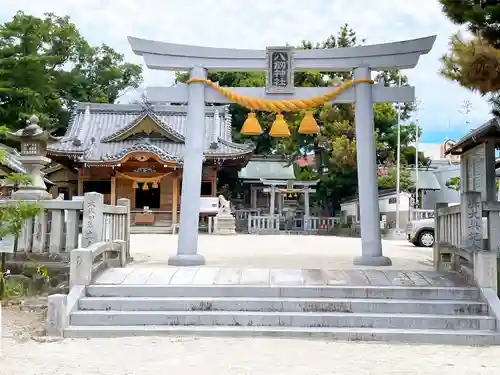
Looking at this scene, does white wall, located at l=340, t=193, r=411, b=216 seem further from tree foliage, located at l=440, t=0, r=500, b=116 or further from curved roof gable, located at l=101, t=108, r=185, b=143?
tree foliage, located at l=440, t=0, r=500, b=116

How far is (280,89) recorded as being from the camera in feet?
32.8

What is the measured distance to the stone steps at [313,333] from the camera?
6.32 m

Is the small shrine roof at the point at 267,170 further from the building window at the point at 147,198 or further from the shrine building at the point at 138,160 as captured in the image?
the building window at the point at 147,198

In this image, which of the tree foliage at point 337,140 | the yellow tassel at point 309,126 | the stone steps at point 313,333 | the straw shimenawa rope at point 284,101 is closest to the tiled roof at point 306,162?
the tree foliage at point 337,140

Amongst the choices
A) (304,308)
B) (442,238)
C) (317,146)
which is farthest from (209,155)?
(304,308)

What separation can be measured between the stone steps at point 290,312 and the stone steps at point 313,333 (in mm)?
11

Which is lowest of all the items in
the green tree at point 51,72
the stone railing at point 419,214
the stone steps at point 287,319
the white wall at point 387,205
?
the stone steps at point 287,319

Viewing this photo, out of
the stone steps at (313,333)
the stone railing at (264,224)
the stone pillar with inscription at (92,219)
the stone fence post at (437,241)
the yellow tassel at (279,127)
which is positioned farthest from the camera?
the stone railing at (264,224)

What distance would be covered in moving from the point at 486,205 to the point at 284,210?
78.9 ft

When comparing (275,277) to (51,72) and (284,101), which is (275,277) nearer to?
(284,101)

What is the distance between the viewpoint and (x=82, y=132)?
29.0 meters

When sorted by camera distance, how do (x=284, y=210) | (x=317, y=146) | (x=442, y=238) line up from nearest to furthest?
1. (x=442, y=238)
2. (x=317, y=146)
3. (x=284, y=210)

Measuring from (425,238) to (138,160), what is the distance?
14320 mm

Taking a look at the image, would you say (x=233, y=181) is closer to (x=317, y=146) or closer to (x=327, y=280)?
(x=317, y=146)
